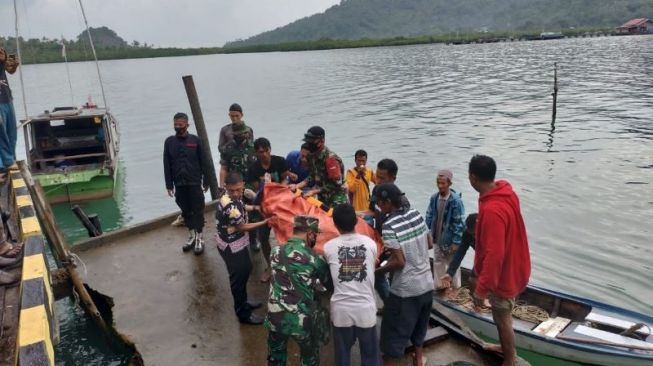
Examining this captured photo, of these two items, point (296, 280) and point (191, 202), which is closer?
point (296, 280)

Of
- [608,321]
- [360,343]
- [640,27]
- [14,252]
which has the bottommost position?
[608,321]

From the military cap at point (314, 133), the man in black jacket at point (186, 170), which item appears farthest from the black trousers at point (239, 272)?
the man in black jacket at point (186, 170)

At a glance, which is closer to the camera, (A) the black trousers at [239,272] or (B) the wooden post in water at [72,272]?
(A) the black trousers at [239,272]

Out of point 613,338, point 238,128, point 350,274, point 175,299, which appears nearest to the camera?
point 350,274

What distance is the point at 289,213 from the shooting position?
18.7ft

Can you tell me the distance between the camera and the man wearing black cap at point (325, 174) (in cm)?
642

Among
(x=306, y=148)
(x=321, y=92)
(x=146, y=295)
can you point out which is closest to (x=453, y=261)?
(x=306, y=148)

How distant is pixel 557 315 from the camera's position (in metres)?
7.79

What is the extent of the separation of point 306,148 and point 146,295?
9.58 feet

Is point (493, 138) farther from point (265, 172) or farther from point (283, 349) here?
point (283, 349)

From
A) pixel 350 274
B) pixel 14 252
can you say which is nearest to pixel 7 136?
pixel 14 252

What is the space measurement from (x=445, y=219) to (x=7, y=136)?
25.7 feet

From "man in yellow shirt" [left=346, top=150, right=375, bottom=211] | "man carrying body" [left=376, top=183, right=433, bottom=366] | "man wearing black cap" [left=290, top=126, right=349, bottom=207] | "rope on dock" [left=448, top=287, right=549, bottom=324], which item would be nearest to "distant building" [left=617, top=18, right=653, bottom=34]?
"rope on dock" [left=448, top=287, right=549, bottom=324]

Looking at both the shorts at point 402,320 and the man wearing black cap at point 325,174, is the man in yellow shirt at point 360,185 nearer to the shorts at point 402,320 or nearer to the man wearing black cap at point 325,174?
the man wearing black cap at point 325,174
